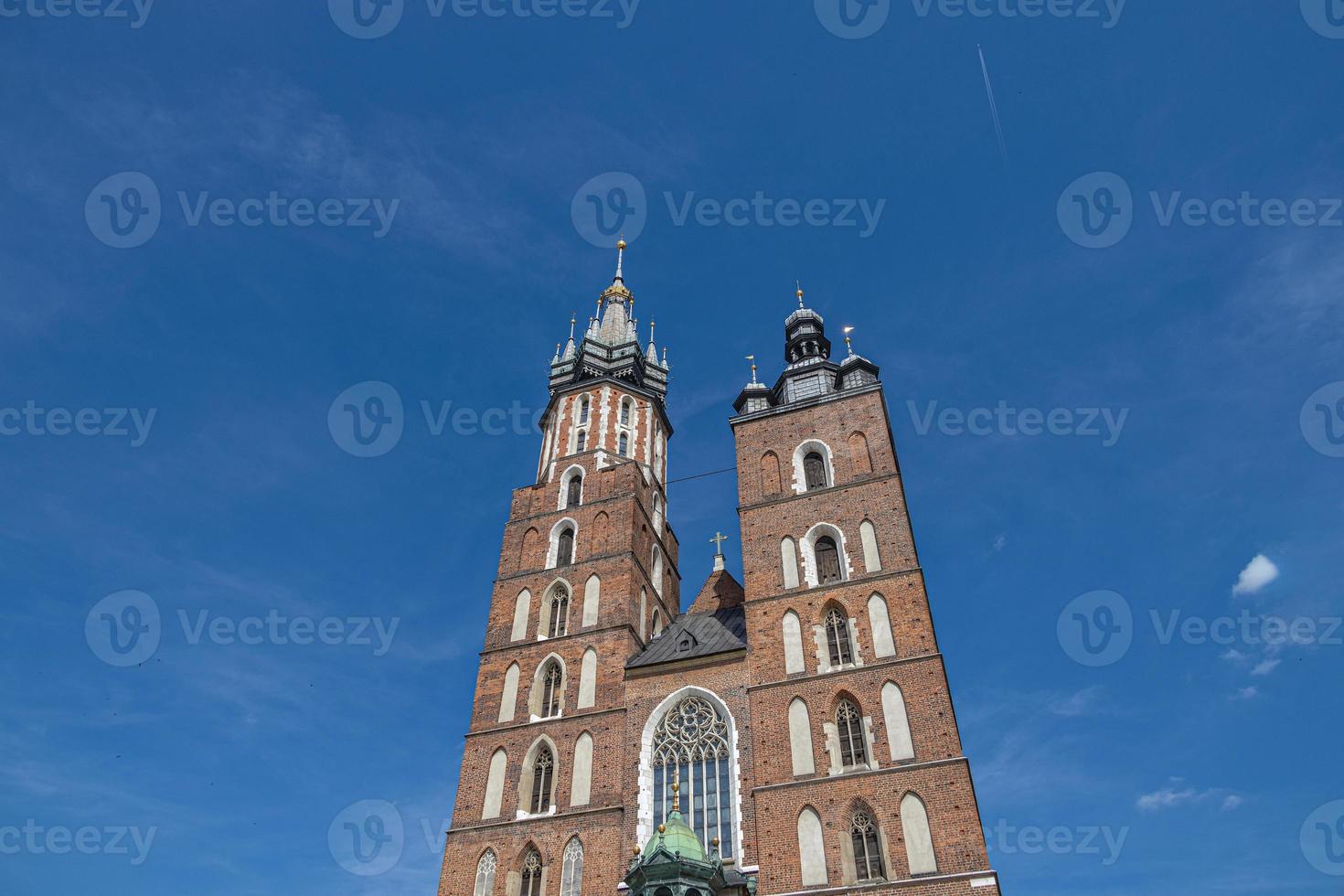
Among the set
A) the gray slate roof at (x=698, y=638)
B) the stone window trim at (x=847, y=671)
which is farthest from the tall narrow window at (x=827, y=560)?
the stone window trim at (x=847, y=671)

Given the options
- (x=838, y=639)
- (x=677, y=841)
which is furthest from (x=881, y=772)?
(x=677, y=841)

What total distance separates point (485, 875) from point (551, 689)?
19.6 feet

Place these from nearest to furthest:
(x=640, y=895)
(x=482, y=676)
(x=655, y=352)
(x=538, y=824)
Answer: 1. (x=640, y=895)
2. (x=538, y=824)
3. (x=482, y=676)
4. (x=655, y=352)

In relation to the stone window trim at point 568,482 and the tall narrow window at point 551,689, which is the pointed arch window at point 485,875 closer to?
the tall narrow window at point 551,689

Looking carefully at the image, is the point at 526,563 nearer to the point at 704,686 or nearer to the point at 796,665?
the point at 704,686

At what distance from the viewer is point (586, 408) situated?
3916 centimetres

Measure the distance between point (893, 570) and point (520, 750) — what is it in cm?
1248

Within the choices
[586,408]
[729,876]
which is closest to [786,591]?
[729,876]

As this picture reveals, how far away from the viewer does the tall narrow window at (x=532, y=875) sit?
24703mm

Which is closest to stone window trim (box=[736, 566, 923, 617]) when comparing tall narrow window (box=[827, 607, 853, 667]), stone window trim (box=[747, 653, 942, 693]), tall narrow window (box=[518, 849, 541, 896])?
tall narrow window (box=[827, 607, 853, 667])

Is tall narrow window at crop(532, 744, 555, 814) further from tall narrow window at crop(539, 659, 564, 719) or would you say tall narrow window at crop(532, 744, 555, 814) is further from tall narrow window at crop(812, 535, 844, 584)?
tall narrow window at crop(812, 535, 844, 584)

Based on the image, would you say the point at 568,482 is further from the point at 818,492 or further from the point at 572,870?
the point at 572,870

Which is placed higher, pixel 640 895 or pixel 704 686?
pixel 704 686

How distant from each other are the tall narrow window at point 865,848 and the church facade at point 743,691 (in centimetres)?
4
